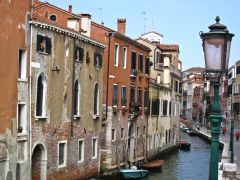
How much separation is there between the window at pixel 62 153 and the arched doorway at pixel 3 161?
3.94 metres

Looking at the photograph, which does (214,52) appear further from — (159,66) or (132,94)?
(159,66)

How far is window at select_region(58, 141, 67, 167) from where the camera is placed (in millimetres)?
19672

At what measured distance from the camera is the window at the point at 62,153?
19672 millimetres

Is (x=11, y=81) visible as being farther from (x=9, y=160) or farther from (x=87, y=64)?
(x=87, y=64)

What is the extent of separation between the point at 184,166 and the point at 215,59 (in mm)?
28531

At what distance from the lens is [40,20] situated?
17.4 metres

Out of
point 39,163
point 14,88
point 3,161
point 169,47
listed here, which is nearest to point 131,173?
point 39,163

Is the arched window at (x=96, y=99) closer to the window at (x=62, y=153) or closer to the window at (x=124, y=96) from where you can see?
the window at (x=62, y=153)

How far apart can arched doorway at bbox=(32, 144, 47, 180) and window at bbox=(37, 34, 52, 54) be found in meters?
3.48

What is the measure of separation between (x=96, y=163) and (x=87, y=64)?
16.4 ft

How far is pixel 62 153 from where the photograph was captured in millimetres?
20031

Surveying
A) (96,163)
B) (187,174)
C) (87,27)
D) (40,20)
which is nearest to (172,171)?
(187,174)

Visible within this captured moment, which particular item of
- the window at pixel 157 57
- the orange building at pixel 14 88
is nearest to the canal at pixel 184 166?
the window at pixel 157 57

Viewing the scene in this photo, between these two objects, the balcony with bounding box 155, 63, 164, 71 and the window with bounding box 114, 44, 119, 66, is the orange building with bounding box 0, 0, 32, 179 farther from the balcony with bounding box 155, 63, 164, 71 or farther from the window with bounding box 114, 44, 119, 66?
the balcony with bounding box 155, 63, 164, 71
